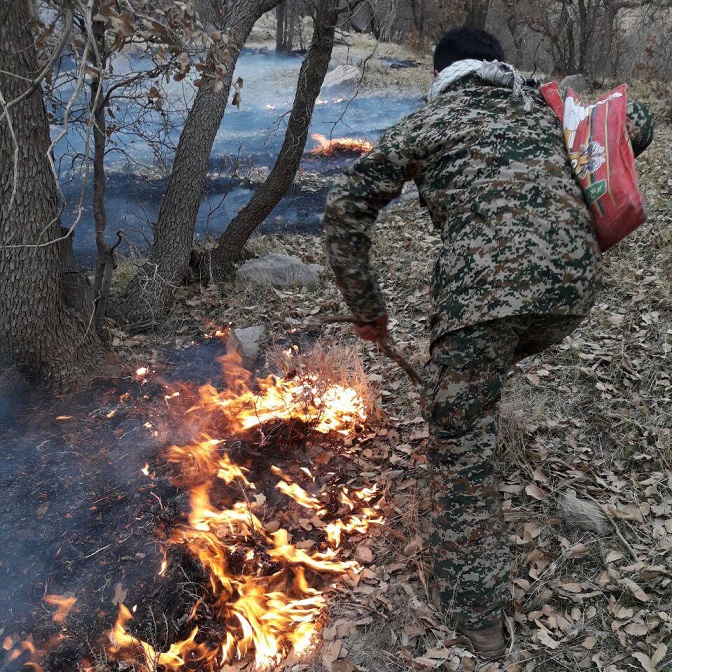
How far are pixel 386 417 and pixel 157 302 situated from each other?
9.34 ft

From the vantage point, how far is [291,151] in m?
6.85

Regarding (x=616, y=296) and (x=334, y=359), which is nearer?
(x=334, y=359)

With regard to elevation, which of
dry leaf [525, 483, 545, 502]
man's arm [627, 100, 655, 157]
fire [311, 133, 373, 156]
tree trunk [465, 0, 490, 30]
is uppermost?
tree trunk [465, 0, 490, 30]

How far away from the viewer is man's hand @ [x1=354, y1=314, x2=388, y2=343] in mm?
2932

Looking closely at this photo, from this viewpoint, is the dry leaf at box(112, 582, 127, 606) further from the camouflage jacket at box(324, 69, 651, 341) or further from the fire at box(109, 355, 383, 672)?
the camouflage jacket at box(324, 69, 651, 341)

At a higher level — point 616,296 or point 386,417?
point 616,296

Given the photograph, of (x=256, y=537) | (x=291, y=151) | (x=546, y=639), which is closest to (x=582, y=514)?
(x=546, y=639)

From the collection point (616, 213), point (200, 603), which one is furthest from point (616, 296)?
point (200, 603)

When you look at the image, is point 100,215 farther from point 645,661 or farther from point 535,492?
point 645,661

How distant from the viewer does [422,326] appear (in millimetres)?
5512

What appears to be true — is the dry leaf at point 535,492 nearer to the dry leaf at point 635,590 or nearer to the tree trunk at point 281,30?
the dry leaf at point 635,590

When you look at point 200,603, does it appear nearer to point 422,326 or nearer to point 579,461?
Result: point 579,461

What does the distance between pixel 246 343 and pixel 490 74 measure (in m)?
3.29

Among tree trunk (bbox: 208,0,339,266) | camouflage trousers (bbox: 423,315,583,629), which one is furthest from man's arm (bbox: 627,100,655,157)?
tree trunk (bbox: 208,0,339,266)
